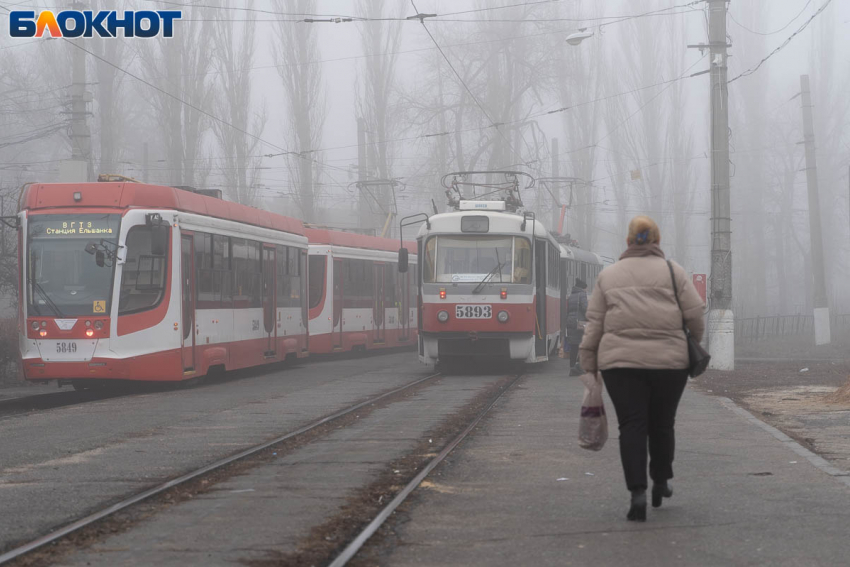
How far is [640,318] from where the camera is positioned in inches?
255

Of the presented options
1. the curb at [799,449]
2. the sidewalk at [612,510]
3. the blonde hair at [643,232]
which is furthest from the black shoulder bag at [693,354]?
the curb at [799,449]

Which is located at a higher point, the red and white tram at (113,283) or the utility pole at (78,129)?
the utility pole at (78,129)

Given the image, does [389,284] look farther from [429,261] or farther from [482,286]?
[482,286]

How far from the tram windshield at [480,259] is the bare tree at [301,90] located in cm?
3481

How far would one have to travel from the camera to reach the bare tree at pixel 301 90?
55.0 meters

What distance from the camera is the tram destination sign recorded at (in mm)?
16172

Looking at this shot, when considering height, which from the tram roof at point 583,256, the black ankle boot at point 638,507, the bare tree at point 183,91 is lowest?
the black ankle boot at point 638,507

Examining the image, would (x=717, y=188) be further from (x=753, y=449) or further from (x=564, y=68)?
(x=564, y=68)

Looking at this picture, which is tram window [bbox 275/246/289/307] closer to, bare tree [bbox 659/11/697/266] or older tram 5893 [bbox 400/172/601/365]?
older tram 5893 [bbox 400/172/601/365]

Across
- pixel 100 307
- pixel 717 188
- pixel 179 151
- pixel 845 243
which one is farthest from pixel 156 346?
pixel 845 243

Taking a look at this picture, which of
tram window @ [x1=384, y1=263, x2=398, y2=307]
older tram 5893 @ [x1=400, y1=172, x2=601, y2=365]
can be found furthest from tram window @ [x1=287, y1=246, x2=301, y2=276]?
tram window @ [x1=384, y1=263, x2=398, y2=307]

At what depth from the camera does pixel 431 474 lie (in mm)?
8273

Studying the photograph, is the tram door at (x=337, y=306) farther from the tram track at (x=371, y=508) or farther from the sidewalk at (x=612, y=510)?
the sidewalk at (x=612, y=510)

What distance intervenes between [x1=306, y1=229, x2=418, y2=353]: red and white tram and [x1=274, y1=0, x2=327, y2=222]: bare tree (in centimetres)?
2432
